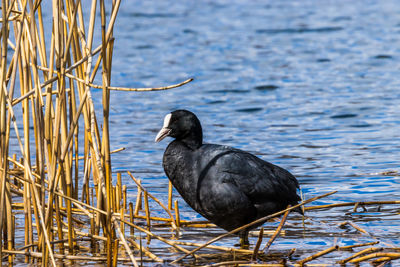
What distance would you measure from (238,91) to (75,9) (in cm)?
808

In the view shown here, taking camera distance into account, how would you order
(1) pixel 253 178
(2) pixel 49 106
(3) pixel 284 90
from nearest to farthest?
(2) pixel 49 106 → (1) pixel 253 178 → (3) pixel 284 90

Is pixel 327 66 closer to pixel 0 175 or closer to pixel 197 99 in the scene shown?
pixel 197 99

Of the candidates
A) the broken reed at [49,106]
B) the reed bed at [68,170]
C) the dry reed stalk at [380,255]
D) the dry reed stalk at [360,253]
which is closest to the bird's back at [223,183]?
the reed bed at [68,170]

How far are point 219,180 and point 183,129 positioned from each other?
0.47m

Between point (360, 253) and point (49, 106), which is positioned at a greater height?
point (49, 106)

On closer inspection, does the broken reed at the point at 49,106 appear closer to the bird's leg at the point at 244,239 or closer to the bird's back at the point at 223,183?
the bird's back at the point at 223,183

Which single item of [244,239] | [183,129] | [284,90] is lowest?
[284,90]

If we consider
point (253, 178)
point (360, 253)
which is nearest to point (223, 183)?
point (253, 178)

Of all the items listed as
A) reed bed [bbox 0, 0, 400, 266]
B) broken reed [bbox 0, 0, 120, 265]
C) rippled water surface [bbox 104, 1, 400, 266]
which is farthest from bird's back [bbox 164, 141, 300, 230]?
broken reed [bbox 0, 0, 120, 265]

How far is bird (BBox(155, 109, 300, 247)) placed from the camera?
16.5 ft

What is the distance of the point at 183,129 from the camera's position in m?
5.23

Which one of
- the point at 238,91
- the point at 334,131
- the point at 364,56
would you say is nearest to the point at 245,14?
the point at 364,56

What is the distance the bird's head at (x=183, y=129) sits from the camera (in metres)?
5.23

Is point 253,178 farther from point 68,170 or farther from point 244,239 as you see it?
point 68,170
